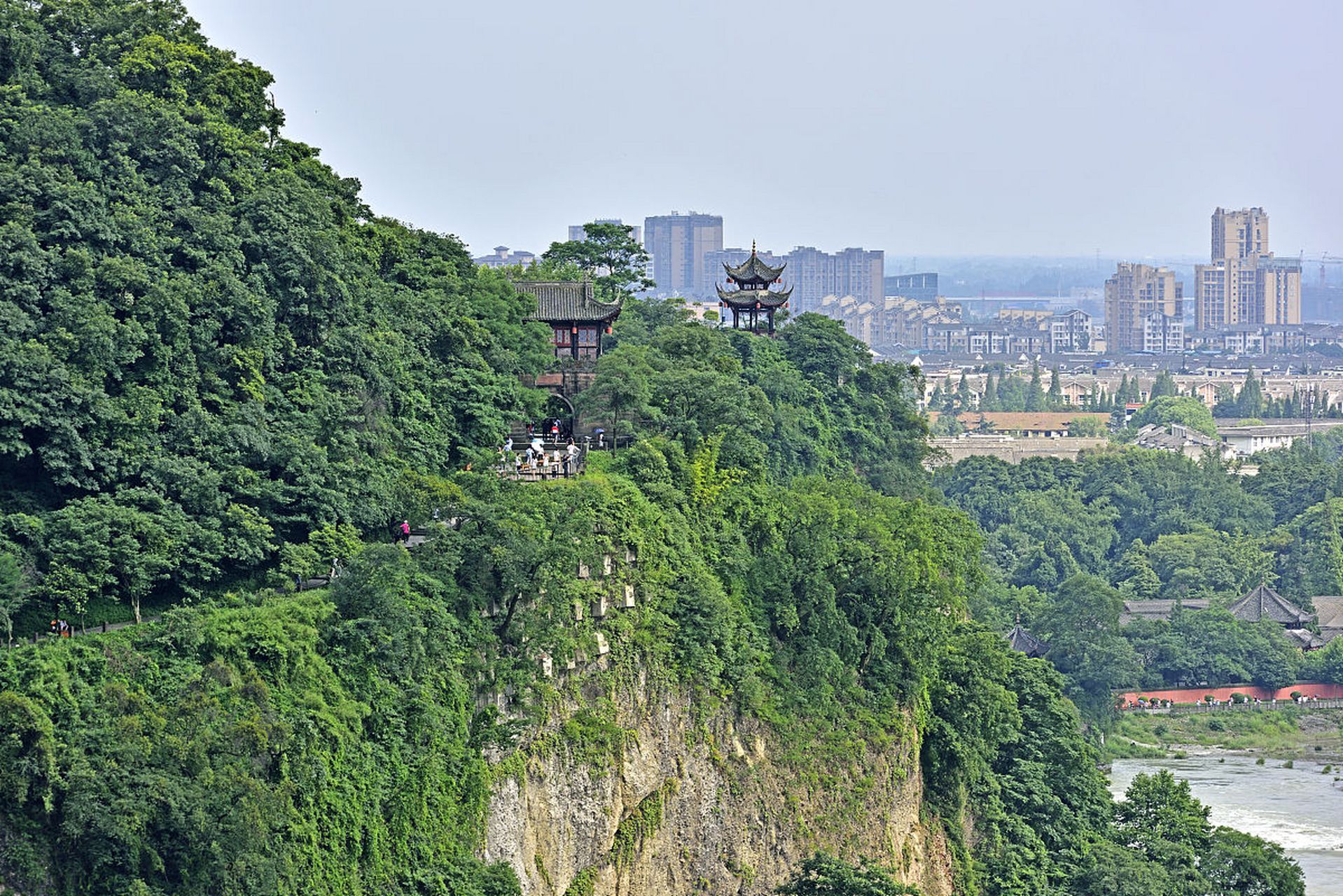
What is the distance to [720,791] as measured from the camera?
35062mm

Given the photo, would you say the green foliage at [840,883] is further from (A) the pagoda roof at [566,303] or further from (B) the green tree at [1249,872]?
(A) the pagoda roof at [566,303]

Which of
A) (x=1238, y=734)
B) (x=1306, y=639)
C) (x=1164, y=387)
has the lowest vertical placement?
(x=1238, y=734)

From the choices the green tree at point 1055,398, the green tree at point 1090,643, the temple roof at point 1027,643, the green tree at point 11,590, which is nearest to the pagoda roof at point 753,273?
the temple roof at point 1027,643

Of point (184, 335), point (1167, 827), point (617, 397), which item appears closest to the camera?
point (184, 335)

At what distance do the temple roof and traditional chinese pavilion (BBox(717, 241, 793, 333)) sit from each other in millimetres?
13115

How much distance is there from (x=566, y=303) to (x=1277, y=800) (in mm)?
25569

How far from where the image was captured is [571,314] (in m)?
44.2

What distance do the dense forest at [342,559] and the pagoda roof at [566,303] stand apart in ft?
3.81

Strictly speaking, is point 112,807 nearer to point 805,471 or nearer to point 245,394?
point 245,394

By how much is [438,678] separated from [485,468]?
7.64 m

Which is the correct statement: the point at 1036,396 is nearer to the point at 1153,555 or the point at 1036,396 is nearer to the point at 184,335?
the point at 1153,555

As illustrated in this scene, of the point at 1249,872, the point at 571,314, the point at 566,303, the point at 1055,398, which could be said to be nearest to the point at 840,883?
the point at 1249,872

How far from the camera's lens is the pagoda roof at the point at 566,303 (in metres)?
44.2

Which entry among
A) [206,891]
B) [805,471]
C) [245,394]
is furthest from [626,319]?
[206,891]
